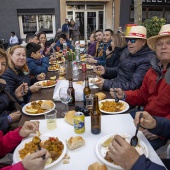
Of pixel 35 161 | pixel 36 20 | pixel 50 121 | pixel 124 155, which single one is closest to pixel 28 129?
pixel 50 121

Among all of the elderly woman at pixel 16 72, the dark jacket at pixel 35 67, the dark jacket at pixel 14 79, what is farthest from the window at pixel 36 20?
the dark jacket at pixel 14 79

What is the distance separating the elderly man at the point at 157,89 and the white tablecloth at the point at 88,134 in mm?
450

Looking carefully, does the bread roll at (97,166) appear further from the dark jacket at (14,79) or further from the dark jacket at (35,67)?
the dark jacket at (35,67)

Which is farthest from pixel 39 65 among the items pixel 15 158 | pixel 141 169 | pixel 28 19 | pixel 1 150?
pixel 28 19

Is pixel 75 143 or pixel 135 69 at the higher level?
pixel 135 69

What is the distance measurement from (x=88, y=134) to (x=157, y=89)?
1.13 m

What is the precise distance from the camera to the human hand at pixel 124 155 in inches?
40.8

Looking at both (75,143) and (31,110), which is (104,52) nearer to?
(31,110)

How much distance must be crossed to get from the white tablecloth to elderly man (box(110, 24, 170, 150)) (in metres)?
0.45

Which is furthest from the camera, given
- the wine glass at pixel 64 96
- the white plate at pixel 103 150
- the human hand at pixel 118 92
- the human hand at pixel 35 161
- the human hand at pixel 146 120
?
the human hand at pixel 118 92

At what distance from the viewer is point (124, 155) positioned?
1.05 m

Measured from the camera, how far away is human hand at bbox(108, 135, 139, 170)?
1037mm

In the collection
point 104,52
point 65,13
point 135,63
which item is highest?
point 65,13

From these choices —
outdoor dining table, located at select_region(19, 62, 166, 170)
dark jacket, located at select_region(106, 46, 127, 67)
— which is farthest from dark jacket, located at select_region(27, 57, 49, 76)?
outdoor dining table, located at select_region(19, 62, 166, 170)
